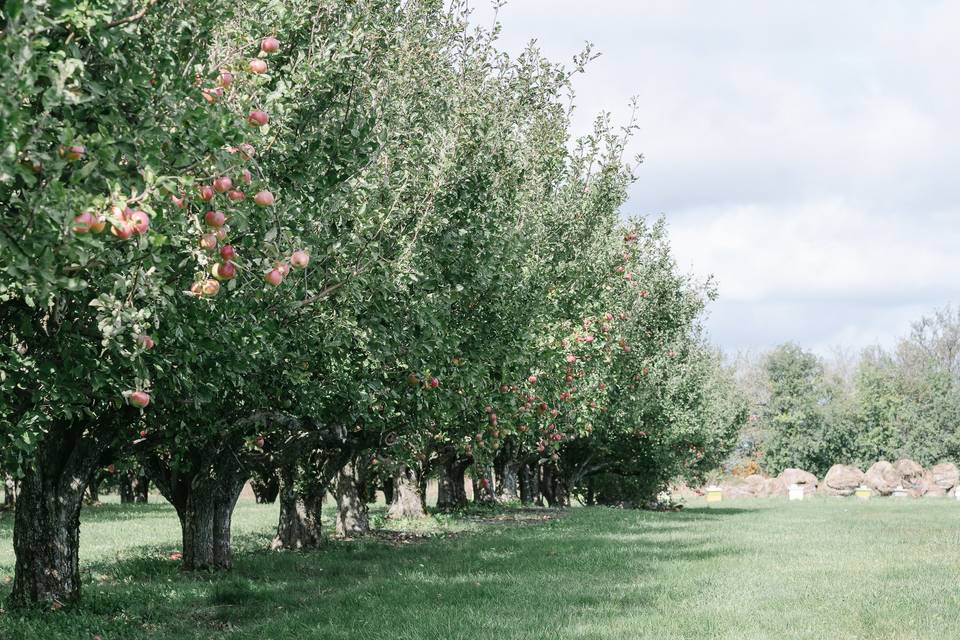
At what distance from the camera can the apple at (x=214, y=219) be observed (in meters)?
6.61

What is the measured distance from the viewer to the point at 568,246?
17391 millimetres

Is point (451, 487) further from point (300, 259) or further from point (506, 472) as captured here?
point (300, 259)

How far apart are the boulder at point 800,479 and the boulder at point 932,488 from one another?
7.99 m

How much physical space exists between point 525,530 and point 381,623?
15.5 metres

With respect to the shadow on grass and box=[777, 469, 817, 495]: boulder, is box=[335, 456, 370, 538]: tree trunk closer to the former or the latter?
the shadow on grass

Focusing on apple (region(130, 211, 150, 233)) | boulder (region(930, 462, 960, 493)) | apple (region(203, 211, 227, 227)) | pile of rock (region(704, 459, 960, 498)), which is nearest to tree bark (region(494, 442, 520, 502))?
pile of rock (region(704, 459, 960, 498))

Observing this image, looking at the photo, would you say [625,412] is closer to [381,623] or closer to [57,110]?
[381,623]

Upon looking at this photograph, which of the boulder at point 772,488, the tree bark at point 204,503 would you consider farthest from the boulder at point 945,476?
the tree bark at point 204,503

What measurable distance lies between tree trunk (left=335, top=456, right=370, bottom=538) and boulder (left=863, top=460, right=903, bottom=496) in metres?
54.7

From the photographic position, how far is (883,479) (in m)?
70.2

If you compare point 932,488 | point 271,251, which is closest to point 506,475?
point 271,251

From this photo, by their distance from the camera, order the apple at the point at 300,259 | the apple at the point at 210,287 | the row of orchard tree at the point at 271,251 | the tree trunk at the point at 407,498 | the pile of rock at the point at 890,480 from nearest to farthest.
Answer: the row of orchard tree at the point at 271,251, the apple at the point at 210,287, the apple at the point at 300,259, the tree trunk at the point at 407,498, the pile of rock at the point at 890,480

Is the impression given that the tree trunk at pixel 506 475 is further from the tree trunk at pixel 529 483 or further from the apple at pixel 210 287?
the apple at pixel 210 287

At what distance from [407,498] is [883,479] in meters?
49.7
